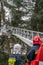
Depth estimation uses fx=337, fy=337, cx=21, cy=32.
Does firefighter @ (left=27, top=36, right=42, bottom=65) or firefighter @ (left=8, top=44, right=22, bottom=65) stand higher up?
firefighter @ (left=27, top=36, right=42, bottom=65)

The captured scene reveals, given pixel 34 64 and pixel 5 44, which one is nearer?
pixel 34 64

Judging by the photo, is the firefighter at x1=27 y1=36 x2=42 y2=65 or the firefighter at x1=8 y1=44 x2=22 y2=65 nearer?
the firefighter at x1=27 y1=36 x2=42 y2=65

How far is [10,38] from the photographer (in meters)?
35.8

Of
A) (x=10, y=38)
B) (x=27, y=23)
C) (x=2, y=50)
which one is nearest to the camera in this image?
(x=2, y=50)

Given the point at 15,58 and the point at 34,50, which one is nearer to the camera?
the point at 34,50

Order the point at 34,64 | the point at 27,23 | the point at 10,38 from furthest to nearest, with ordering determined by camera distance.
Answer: the point at 27,23 → the point at 10,38 → the point at 34,64

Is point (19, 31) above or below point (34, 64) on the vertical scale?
below

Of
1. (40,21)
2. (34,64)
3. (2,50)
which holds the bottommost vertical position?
(2,50)

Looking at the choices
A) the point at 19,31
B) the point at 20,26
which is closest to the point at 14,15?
the point at 20,26

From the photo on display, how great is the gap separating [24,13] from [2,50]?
29.4ft

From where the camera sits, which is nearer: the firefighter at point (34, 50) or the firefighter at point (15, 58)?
the firefighter at point (34, 50)

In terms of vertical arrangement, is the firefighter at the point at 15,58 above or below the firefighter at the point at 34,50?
below

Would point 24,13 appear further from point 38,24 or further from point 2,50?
point 2,50

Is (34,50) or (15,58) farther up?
(34,50)
